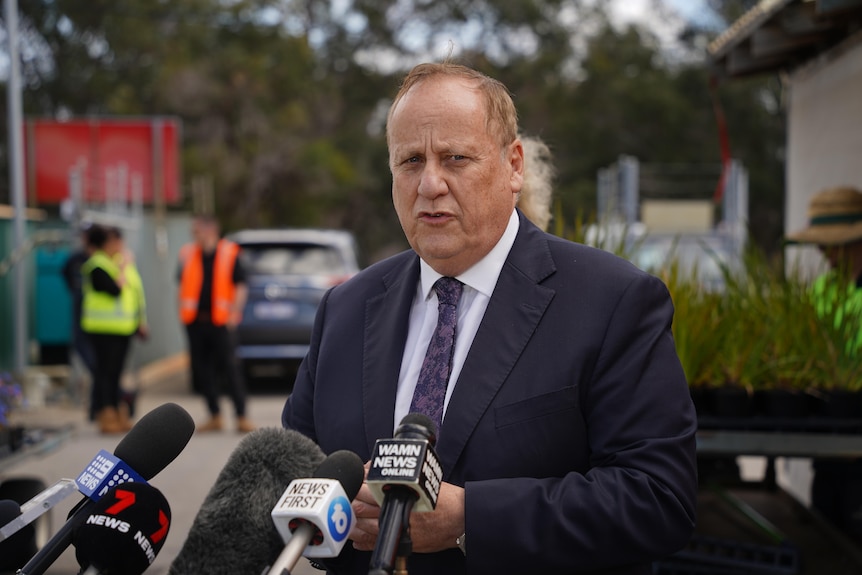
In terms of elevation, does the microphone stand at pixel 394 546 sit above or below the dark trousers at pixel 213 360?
above

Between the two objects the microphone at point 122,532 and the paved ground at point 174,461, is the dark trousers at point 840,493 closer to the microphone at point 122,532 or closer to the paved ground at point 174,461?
the paved ground at point 174,461

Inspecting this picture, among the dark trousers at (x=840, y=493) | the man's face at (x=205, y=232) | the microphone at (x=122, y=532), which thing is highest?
the man's face at (x=205, y=232)

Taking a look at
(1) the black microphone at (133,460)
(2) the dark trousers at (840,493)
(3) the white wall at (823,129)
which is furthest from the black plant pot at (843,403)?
(1) the black microphone at (133,460)

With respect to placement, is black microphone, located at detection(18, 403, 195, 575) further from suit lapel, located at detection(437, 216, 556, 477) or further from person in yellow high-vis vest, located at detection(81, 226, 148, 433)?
person in yellow high-vis vest, located at detection(81, 226, 148, 433)

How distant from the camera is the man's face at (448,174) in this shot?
2332 mm

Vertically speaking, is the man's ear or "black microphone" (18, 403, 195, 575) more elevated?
the man's ear

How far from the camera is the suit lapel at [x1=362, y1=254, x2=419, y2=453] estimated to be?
2.40 m

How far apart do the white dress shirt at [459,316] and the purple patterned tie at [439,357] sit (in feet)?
0.05

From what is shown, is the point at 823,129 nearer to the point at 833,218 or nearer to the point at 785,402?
the point at 833,218

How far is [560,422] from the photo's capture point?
2258 millimetres

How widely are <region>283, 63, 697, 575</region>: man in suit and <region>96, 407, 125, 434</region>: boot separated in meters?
7.72

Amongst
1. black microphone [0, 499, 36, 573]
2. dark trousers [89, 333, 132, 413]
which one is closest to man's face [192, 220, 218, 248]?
dark trousers [89, 333, 132, 413]

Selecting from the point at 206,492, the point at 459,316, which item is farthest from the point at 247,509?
the point at 206,492

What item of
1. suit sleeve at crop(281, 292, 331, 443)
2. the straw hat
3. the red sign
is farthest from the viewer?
the red sign
